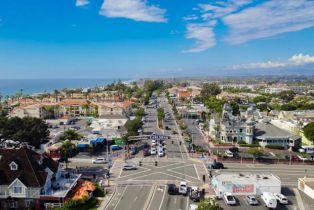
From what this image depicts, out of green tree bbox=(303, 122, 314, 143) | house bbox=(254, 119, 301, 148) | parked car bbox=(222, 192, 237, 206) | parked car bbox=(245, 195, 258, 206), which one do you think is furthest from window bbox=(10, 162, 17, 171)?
green tree bbox=(303, 122, 314, 143)

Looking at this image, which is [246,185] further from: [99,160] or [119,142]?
[119,142]

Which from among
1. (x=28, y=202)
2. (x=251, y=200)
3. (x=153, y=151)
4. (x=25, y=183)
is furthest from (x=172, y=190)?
(x=153, y=151)

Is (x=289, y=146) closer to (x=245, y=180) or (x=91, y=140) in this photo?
(x=245, y=180)

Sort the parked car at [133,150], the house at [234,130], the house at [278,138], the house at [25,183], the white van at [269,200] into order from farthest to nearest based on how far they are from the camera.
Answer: the house at [234,130] < the house at [278,138] < the parked car at [133,150] < the white van at [269,200] < the house at [25,183]

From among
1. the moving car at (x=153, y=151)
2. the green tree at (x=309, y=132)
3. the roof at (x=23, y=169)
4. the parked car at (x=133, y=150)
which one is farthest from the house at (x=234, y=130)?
the roof at (x=23, y=169)

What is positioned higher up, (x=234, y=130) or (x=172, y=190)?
(x=234, y=130)

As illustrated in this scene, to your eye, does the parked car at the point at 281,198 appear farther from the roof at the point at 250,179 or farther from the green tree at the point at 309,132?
the green tree at the point at 309,132
